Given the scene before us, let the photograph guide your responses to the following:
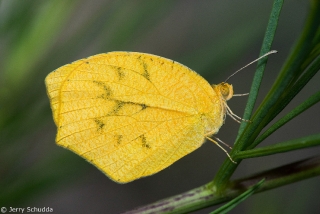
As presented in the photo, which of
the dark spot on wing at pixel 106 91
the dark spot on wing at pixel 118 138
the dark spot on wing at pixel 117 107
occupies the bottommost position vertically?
the dark spot on wing at pixel 118 138

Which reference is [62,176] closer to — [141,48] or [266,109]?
[266,109]

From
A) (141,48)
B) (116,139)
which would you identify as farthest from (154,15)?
(141,48)

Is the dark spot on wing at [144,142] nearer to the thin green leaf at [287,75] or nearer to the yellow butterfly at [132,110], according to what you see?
the yellow butterfly at [132,110]

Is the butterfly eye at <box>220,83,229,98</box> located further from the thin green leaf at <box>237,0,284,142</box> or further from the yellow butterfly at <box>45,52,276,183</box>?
the thin green leaf at <box>237,0,284,142</box>

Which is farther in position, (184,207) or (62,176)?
(62,176)

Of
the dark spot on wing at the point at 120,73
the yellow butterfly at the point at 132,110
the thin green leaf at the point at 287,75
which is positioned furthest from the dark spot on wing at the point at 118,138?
the thin green leaf at the point at 287,75

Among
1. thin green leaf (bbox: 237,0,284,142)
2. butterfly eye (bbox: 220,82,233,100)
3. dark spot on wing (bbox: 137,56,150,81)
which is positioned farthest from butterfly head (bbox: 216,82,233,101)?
thin green leaf (bbox: 237,0,284,142)
